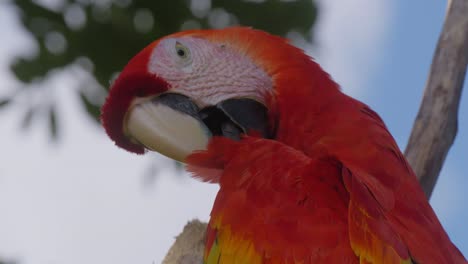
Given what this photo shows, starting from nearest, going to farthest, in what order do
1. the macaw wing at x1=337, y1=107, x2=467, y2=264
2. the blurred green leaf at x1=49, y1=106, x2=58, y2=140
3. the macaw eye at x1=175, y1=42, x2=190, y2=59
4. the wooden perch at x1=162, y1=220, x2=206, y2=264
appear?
1. the macaw wing at x1=337, y1=107, x2=467, y2=264
2. the wooden perch at x1=162, y1=220, x2=206, y2=264
3. the macaw eye at x1=175, y1=42, x2=190, y2=59
4. the blurred green leaf at x1=49, y1=106, x2=58, y2=140

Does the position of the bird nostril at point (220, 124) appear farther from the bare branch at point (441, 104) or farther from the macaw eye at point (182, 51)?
the bare branch at point (441, 104)

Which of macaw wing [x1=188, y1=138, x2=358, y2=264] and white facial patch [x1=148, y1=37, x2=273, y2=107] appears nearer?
macaw wing [x1=188, y1=138, x2=358, y2=264]

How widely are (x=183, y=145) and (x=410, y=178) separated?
0.40m

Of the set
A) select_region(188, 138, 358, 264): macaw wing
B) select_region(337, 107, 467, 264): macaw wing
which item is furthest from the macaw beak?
select_region(337, 107, 467, 264): macaw wing

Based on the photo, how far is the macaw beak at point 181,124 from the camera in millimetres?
1281

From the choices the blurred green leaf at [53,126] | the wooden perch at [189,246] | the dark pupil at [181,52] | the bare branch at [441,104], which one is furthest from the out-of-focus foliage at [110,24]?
the wooden perch at [189,246]

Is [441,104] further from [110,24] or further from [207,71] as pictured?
[110,24]

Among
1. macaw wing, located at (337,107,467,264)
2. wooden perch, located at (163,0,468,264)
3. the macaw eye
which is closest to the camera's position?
macaw wing, located at (337,107,467,264)

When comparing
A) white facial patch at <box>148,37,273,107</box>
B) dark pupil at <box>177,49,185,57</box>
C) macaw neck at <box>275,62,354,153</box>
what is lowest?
macaw neck at <box>275,62,354,153</box>

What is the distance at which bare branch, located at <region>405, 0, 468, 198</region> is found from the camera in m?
1.58

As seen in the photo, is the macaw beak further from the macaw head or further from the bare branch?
the bare branch

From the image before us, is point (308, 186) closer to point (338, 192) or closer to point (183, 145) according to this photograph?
point (338, 192)

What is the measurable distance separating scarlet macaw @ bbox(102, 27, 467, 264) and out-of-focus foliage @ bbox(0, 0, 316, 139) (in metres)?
1.66

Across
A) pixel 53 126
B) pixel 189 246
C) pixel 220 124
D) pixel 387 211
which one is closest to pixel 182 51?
pixel 220 124
